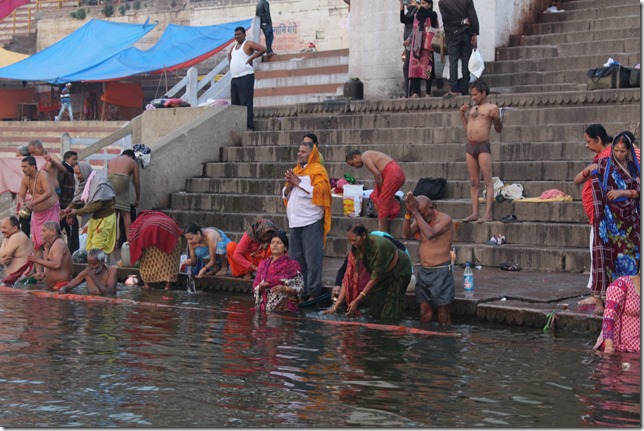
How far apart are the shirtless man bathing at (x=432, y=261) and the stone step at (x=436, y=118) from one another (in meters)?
3.88

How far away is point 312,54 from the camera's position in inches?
784

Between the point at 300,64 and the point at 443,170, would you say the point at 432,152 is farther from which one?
the point at 300,64

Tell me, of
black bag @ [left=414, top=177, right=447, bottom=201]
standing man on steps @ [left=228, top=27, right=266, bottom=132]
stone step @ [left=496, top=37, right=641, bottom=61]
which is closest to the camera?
black bag @ [left=414, top=177, right=447, bottom=201]

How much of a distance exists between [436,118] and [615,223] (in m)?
5.66

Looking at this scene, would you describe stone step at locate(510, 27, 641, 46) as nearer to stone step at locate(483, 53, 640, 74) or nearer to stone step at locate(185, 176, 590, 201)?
stone step at locate(483, 53, 640, 74)

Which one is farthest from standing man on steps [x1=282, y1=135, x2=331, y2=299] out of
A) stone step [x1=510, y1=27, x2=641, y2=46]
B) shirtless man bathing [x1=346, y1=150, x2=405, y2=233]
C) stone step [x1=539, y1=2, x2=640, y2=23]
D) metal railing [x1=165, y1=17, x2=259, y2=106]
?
metal railing [x1=165, y1=17, x2=259, y2=106]

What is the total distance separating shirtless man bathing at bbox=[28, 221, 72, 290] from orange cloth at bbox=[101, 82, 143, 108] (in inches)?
721

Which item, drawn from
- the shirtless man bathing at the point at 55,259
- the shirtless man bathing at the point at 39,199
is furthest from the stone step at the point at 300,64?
the shirtless man bathing at the point at 55,259

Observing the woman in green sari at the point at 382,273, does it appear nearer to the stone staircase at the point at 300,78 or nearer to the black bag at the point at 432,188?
the black bag at the point at 432,188

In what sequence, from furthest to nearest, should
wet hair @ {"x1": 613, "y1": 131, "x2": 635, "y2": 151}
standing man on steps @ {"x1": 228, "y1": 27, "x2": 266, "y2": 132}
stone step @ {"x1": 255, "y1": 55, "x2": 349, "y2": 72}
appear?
stone step @ {"x1": 255, "y1": 55, "x2": 349, "y2": 72}, standing man on steps @ {"x1": 228, "y1": 27, "x2": 266, "y2": 132}, wet hair @ {"x1": 613, "y1": 131, "x2": 635, "y2": 151}

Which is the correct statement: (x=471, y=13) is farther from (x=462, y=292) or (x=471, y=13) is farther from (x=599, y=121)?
(x=462, y=292)

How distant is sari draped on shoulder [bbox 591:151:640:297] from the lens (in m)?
8.66

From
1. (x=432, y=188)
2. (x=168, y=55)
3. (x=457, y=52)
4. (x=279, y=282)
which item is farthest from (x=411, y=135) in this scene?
(x=168, y=55)

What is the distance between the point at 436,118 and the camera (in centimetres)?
1423
